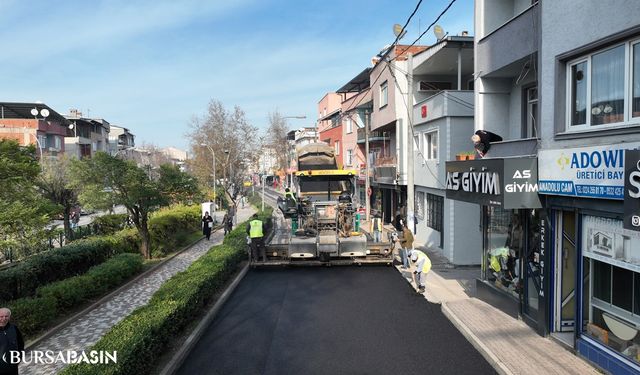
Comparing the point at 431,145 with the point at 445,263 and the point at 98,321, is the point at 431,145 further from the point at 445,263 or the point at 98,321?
the point at 98,321

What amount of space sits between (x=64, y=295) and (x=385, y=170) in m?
18.2

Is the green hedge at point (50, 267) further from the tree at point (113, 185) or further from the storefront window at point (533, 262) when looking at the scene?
the storefront window at point (533, 262)

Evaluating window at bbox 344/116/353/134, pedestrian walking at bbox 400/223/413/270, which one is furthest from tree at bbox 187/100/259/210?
pedestrian walking at bbox 400/223/413/270

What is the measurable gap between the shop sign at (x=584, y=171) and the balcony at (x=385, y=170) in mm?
15660

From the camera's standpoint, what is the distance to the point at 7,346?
5797 millimetres

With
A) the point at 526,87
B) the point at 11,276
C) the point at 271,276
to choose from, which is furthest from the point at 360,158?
the point at 11,276

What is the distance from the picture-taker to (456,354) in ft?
26.2

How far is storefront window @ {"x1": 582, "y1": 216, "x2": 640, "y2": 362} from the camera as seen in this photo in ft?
21.0

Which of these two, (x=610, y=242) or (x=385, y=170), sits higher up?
(x=385, y=170)

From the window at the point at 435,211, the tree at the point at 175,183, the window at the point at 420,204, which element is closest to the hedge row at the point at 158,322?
the tree at the point at 175,183

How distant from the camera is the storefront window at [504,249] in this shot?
32.1 feet

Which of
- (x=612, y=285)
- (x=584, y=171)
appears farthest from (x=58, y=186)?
(x=612, y=285)

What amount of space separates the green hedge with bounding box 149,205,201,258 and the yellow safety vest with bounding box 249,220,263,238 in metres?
6.99

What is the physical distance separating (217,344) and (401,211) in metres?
17.0
